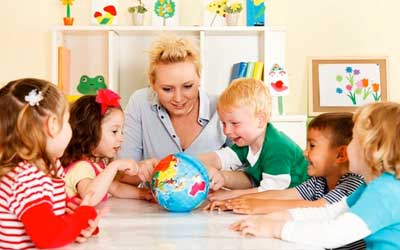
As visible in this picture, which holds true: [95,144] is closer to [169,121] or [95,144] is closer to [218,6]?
[169,121]

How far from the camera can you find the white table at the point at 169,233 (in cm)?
114

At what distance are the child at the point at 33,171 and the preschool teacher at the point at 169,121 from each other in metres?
0.97

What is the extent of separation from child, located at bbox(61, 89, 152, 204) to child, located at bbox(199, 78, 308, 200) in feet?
0.95

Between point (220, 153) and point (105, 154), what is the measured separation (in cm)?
41

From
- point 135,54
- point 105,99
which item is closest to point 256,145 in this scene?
point 105,99

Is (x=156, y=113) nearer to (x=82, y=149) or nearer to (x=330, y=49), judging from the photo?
(x=82, y=149)

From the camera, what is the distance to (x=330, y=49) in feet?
12.0

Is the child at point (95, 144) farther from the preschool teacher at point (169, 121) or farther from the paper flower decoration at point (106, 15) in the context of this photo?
the paper flower decoration at point (106, 15)

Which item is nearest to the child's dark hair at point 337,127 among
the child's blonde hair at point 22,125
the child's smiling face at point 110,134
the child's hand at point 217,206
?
the child's hand at point 217,206

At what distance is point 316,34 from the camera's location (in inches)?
143

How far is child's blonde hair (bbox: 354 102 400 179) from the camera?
4.48ft

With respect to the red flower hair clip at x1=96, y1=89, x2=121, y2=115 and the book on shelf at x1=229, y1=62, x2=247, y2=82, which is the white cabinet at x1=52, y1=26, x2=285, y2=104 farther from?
the red flower hair clip at x1=96, y1=89, x2=121, y2=115

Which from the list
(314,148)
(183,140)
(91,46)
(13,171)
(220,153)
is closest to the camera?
(13,171)

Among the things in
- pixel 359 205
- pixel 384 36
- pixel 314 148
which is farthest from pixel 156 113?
pixel 384 36
